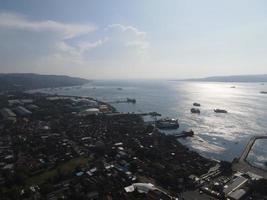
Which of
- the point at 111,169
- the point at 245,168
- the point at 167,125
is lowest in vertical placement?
the point at 167,125

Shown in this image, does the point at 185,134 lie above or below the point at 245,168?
below

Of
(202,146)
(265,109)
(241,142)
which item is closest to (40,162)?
(202,146)

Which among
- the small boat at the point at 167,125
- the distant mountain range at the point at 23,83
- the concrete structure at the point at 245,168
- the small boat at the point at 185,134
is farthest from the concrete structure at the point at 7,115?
the distant mountain range at the point at 23,83

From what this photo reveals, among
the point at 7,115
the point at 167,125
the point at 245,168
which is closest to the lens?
the point at 245,168

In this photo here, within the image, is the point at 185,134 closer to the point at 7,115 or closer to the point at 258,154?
the point at 258,154

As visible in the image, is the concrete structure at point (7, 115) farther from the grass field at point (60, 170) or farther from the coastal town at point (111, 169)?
the grass field at point (60, 170)

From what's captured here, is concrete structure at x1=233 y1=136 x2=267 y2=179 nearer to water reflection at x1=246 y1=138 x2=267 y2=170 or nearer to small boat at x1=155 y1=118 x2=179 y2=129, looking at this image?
water reflection at x1=246 y1=138 x2=267 y2=170

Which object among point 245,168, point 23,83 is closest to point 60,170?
point 245,168

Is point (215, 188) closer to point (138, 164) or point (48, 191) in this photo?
point (138, 164)

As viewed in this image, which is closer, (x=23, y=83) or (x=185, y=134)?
(x=185, y=134)
